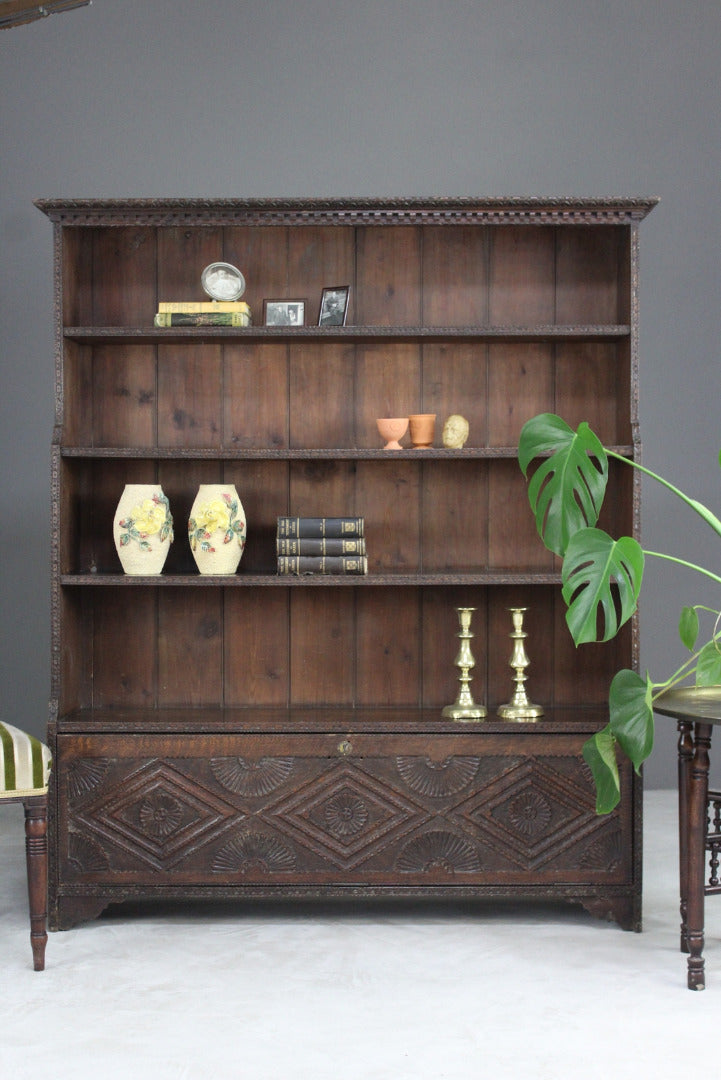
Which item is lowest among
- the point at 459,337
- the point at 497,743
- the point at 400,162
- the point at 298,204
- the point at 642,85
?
the point at 497,743

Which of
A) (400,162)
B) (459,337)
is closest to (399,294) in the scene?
(459,337)

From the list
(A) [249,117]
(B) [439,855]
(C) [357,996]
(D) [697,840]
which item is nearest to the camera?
(C) [357,996]

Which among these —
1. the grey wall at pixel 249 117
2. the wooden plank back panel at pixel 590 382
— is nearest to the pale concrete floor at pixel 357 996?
the wooden plank back panel at pixel 590 382

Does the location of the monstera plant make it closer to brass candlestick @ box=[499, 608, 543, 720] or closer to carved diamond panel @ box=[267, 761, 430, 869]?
brass candlestick @ box=[499, 608, 543, 720]

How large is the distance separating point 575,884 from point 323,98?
3.34 m

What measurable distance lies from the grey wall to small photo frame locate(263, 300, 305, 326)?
53.6 inches

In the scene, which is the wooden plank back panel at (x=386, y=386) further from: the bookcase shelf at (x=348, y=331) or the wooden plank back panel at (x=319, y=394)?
the bookcase shelf at (x=348, y=331)

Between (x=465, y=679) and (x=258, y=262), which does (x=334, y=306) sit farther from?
(x=465, y=679)

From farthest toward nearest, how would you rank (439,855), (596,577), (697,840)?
(439,855)
(697,840)
(596,577)

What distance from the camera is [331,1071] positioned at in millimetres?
2398

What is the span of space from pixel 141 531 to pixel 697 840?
1821mm

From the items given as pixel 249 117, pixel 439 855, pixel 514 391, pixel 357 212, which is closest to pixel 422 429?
pixel 514 391

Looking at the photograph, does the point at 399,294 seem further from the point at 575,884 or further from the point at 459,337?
the point at 575,884

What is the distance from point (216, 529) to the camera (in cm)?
350
